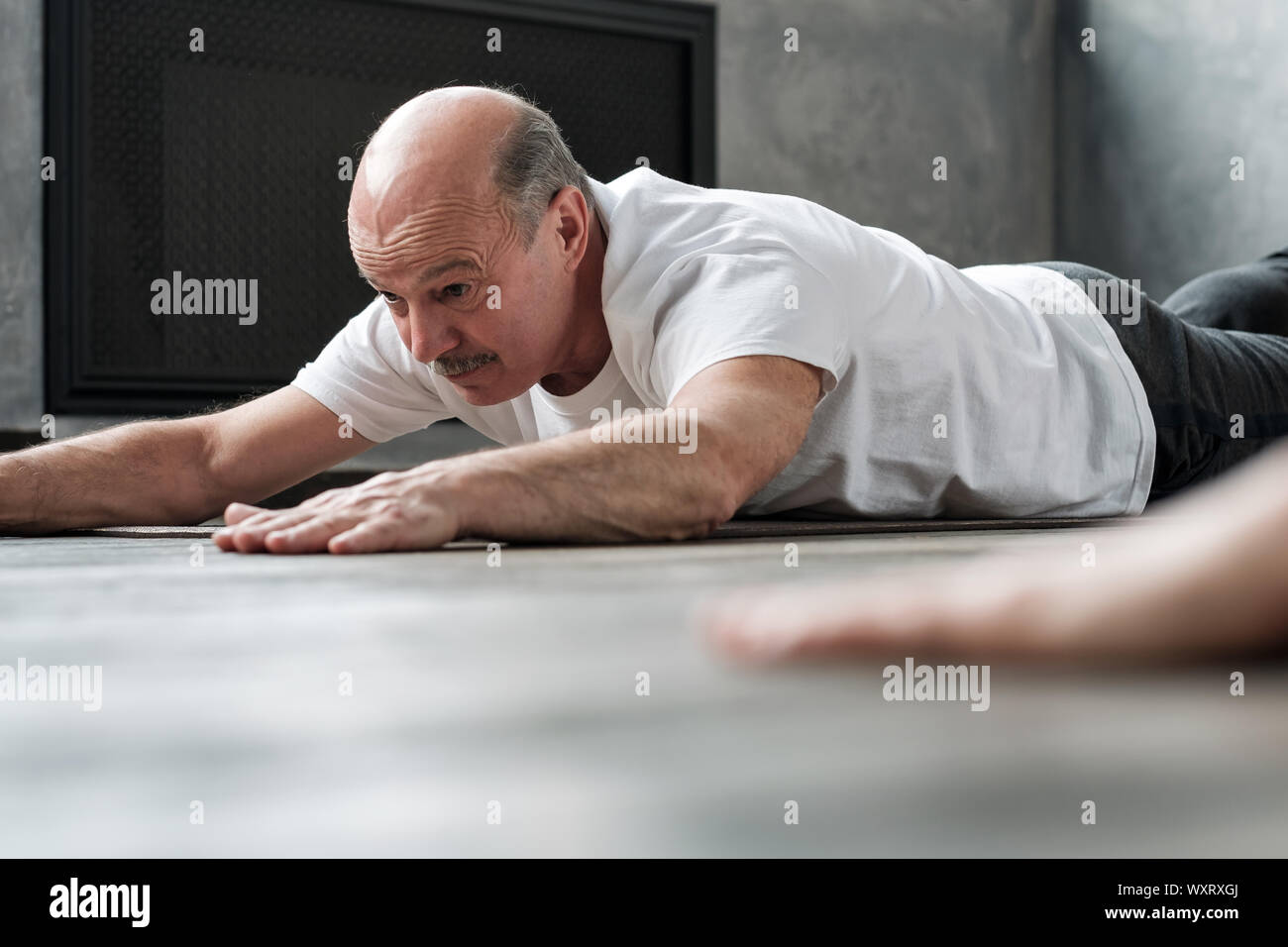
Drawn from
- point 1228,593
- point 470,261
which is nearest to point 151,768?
point 1228,593

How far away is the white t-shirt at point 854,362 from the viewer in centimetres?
148

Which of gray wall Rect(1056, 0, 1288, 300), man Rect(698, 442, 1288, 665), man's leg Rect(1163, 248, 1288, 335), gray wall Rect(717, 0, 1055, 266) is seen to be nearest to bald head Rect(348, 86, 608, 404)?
man Rect(698, 442, 1288, 665)

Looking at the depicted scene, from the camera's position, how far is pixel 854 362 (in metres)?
1.62

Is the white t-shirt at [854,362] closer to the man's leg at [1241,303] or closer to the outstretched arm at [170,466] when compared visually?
the outstretched arm at [170,466]

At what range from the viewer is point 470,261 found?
1587 mm

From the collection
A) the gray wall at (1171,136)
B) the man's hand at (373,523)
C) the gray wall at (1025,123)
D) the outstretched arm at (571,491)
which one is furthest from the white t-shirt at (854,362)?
the gray wall at (1171,136)

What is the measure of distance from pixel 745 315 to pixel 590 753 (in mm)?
994

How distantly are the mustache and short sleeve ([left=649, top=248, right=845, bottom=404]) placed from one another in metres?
0.24

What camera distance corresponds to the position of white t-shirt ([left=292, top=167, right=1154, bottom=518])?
4.85ft

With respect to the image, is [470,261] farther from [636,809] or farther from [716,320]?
[636,809]

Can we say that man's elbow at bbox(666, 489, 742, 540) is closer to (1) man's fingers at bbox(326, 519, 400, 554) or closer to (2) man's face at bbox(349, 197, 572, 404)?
(1) man's fingers at bbox(326, 519, 400, 554)

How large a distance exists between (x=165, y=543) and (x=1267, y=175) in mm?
3836

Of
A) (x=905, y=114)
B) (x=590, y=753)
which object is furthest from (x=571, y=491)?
(x=905, y=114)

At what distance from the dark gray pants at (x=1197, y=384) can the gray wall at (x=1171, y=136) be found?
2261 millimetres
